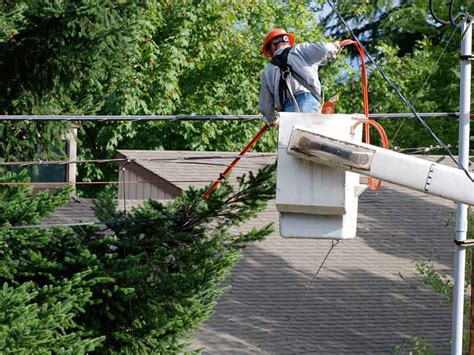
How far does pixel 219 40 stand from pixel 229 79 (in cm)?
105

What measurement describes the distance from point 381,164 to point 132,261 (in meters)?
3.83

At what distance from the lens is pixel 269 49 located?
29.8 ft

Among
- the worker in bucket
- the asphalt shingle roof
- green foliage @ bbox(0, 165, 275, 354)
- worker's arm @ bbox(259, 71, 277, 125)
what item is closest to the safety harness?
the worker in bucket

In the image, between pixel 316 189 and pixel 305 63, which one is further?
pixel 305 63

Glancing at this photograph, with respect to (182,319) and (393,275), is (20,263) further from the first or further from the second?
(393,275)

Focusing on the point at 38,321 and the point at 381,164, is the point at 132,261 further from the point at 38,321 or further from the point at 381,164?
the point at 381,164

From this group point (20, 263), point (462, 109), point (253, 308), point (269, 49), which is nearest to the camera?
point (269, 49)

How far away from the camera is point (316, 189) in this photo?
7191mm

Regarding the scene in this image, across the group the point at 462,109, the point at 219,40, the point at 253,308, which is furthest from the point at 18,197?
the point at 219,40

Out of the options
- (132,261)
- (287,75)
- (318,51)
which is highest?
(318,51)


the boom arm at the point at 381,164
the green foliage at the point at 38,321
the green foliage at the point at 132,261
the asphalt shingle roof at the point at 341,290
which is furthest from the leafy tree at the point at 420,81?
the boom arm at the point at 381,164

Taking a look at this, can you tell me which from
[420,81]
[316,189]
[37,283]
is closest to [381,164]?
[316,189]

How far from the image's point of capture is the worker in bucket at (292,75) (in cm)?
868

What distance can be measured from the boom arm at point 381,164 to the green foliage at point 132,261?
327cm
